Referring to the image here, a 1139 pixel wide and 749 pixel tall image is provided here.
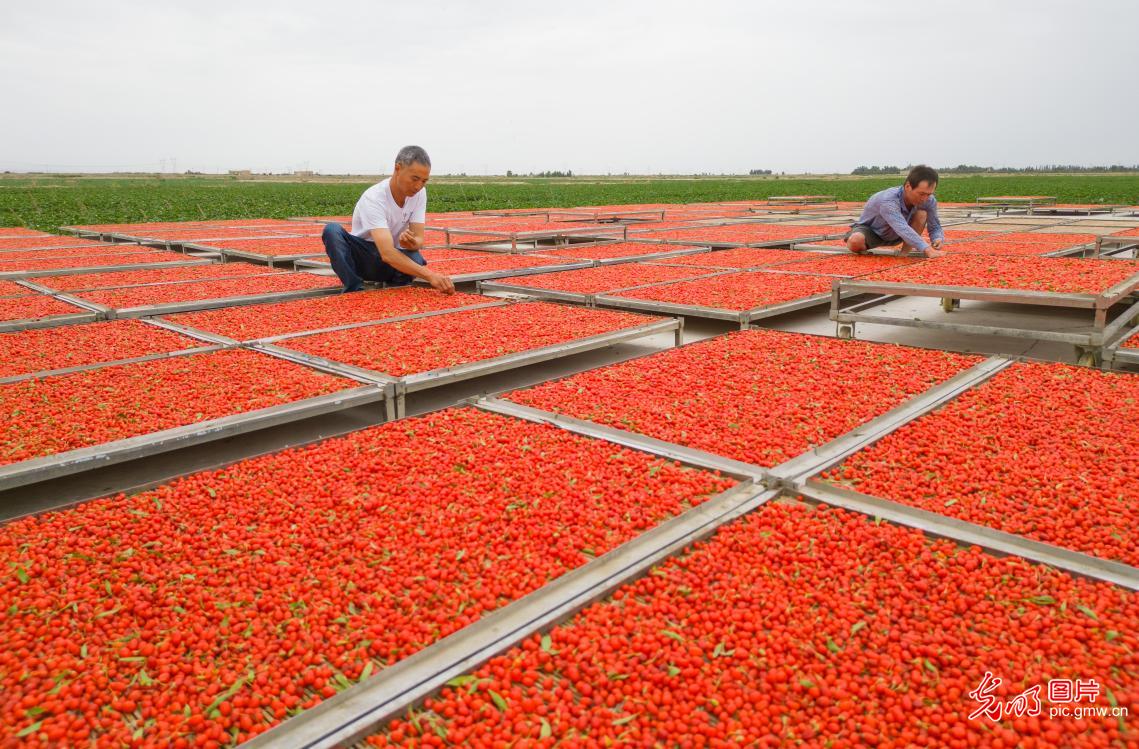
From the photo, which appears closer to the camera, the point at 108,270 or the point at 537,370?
the point at 537,370

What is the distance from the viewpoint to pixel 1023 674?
1753 millimetres

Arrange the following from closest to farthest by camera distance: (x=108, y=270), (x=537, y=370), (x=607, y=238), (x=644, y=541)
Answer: (x=644, y=541) → (x=537, y=370) → (x=108, y=270) → (x=607, y=238)

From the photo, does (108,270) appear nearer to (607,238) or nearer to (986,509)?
(607,238)

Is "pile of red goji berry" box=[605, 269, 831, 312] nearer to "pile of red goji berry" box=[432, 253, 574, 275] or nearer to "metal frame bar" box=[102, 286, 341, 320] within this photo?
"pile of red goji berry" box=[432, 253, 574, 275]

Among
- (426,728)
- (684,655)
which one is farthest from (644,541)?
(426,728)

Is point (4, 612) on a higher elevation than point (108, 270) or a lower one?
lower

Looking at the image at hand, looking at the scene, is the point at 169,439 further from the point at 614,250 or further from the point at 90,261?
the point at 614,250

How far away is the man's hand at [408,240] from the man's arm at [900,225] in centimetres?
487

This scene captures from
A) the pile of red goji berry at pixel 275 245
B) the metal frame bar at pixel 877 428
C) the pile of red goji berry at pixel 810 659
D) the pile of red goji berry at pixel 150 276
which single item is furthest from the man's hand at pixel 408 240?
the pile of red goji berry at pixel 810 659

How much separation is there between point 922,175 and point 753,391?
496 cm

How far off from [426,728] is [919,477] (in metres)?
2.01

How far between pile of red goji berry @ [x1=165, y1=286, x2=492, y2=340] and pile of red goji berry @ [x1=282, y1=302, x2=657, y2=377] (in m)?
0.38

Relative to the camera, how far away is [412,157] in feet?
19.8

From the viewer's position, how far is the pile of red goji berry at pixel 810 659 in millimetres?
1629
